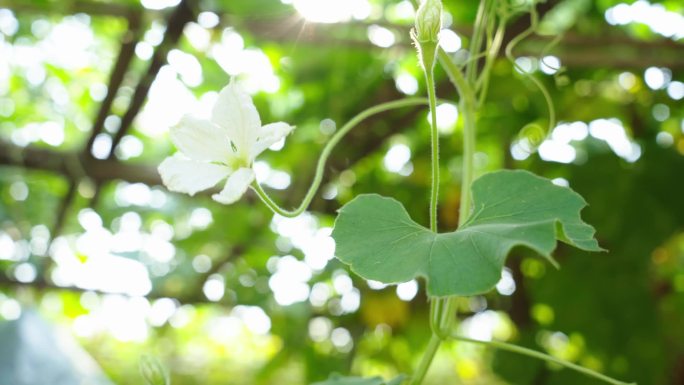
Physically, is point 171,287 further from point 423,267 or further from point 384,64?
point 423,267

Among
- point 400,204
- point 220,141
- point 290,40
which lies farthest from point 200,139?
point 290,40

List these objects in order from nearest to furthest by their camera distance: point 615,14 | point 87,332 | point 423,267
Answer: point 423,267, point 615,14, point 87,332

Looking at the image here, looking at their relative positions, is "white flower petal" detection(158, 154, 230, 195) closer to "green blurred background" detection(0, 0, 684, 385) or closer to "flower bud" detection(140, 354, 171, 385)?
"flower bud" detection(140, 354, 171, 385)

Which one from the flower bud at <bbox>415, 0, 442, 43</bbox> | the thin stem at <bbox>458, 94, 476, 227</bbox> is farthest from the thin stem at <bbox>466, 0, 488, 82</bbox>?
the flower bud at <bbox>415, 0, 442, 43</bbox>

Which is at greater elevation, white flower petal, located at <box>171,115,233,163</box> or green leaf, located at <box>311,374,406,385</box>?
white flower petal, located at <box>171,115,233,163</box>

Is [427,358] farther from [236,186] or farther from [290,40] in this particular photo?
[290,40]

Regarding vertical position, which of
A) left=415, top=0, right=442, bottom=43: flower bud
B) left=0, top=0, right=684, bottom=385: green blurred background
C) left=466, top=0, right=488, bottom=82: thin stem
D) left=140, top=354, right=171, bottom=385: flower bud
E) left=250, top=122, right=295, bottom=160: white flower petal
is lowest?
left=0, top=0, right=684, bottom=385: green blurred background

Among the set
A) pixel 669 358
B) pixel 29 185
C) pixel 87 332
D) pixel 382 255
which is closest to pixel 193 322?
pixel 87 332
